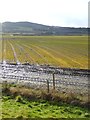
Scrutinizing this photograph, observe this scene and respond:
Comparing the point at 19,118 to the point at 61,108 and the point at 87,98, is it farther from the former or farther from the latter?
the point at 87,98

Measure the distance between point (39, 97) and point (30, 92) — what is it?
27.6 inches

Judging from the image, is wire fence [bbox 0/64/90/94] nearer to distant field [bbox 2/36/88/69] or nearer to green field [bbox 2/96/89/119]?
green field [bbox 2/96/89/119]

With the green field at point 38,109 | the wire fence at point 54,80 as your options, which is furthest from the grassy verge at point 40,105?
the wire fence at point 54,80

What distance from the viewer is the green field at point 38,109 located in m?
13.0

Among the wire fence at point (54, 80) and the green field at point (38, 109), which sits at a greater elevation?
the green field at point (38, 109)

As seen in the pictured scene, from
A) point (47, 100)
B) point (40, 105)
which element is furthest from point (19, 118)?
point (47, 100)

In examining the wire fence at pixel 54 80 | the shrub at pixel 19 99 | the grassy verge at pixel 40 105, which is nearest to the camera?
the grassy verge at pixel 40 105

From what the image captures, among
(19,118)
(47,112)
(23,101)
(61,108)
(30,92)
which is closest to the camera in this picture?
(19,118)

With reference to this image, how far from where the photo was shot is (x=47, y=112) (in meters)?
13.8

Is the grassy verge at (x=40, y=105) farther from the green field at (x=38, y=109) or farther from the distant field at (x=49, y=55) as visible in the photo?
the distant field at (x=49, y=55)

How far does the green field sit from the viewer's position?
1296cm

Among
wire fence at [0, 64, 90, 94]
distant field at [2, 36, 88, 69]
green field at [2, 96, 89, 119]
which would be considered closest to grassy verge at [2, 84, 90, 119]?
green field at [2, 96, 89, 119]

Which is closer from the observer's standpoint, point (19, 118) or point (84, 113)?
point (19, 118)

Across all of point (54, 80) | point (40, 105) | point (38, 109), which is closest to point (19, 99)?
point (40, 105)
